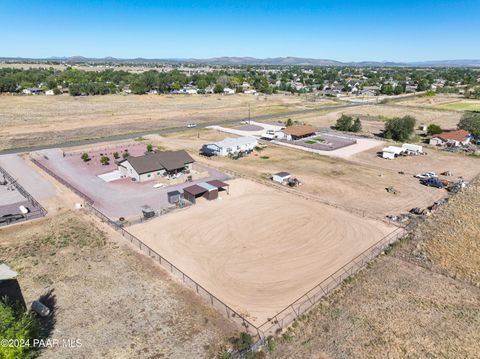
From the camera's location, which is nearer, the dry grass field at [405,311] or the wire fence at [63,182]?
the dry grass field at [405,311]

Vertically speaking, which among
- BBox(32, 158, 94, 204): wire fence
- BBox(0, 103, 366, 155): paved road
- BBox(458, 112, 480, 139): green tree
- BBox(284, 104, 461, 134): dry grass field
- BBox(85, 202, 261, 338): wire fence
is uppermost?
BBox(458, 112, 480, 139): green tree

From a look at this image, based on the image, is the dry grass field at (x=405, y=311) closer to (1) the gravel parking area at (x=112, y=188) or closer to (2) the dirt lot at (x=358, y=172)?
(2) the dirt lot at (x=358, y=172)

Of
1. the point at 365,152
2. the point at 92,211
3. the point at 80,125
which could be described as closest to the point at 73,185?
the point at 92,211

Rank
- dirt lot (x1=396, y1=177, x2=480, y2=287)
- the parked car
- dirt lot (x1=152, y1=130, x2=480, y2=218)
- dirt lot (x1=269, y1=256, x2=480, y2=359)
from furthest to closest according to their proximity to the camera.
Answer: the parked car, dirt lot (x1=152, y1=130, x2=480, y2=218), dirt lot (x1=396, y1=177, x2=480, y2=287), dirt lot (x1=269, y1=256, x2=480, y2=359)

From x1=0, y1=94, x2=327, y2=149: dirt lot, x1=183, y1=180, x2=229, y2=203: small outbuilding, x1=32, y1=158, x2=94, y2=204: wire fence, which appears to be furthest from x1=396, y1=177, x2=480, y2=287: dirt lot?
x1=0, y1=94, x2=327, y2=149: dirt lot

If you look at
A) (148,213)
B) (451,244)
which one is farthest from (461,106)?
(148,213)

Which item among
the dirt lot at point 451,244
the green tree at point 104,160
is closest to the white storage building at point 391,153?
the dirt lot at point 451,244

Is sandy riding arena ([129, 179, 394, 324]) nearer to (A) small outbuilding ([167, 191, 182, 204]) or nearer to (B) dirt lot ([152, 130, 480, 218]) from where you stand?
(A) small outbuilding ([167, 191, 182, 204])
